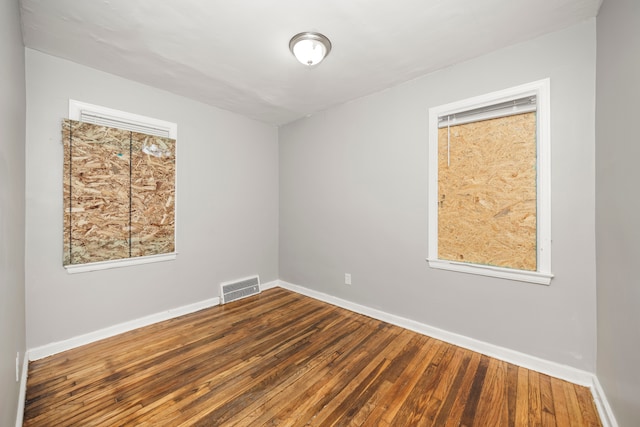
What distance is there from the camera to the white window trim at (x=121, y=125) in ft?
8.02

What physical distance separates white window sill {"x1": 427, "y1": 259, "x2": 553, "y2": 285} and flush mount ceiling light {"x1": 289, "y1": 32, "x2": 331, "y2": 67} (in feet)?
→ 7.09

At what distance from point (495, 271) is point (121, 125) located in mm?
3851

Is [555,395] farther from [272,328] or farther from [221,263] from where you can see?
[221,263]

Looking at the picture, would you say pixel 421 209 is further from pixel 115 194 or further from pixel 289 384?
pixel 115 194

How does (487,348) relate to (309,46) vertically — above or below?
below

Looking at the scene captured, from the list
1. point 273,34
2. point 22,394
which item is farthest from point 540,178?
point 22,394

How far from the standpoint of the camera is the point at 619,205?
4.90 ft

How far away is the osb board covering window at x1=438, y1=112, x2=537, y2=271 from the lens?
2.15 meters

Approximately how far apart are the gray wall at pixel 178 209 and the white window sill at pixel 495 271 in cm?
257

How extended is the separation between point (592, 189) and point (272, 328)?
2.99 meters

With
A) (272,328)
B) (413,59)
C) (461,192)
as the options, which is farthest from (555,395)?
(413,59)

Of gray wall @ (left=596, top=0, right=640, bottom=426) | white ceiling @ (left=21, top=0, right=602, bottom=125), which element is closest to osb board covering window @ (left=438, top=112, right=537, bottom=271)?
gray wall @ (left=596, top=0, right=640, bottom=426)

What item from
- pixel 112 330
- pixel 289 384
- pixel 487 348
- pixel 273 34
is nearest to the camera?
pixel 289 384

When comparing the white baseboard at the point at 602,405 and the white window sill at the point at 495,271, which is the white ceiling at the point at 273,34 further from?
the white baseboard at the point at 602,405
